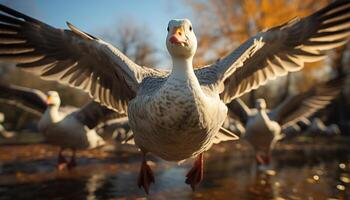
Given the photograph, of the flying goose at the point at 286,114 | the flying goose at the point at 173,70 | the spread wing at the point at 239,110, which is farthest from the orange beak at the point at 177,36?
the spread wing at the point at 239,110

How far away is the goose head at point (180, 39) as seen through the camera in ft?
10.6

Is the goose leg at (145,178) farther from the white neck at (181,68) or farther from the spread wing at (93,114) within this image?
the spread wing at (93,114)

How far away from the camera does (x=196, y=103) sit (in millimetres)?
3156

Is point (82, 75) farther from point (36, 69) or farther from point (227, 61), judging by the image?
point (227, 61)

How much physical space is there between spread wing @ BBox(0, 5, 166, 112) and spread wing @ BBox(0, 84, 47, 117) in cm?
519

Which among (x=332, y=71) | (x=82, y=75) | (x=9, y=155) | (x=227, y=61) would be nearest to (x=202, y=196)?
(x=227, y=61)

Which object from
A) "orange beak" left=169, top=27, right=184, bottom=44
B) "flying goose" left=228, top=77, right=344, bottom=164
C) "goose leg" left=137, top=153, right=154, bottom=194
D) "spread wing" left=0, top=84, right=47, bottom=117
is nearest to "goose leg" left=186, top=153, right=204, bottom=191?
"goose leg" left=137, top=153, right=154, bottom=194

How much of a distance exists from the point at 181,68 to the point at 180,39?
0.30 metres

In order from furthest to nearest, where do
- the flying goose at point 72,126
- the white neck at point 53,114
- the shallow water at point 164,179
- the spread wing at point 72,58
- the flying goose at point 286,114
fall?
the flying goose at point 286,114 < the white neck at point 53,114 < the flying goose at point 72,126 < the shallow water at point 164,179 < the spread wing at point 72,58

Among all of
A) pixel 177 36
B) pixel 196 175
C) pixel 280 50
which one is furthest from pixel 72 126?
pixel 177 36

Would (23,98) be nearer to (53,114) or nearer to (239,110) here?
(53,114)

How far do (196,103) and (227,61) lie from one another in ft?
4.52

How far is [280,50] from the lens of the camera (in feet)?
17.4

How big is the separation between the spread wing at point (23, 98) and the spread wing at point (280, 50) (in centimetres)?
681
